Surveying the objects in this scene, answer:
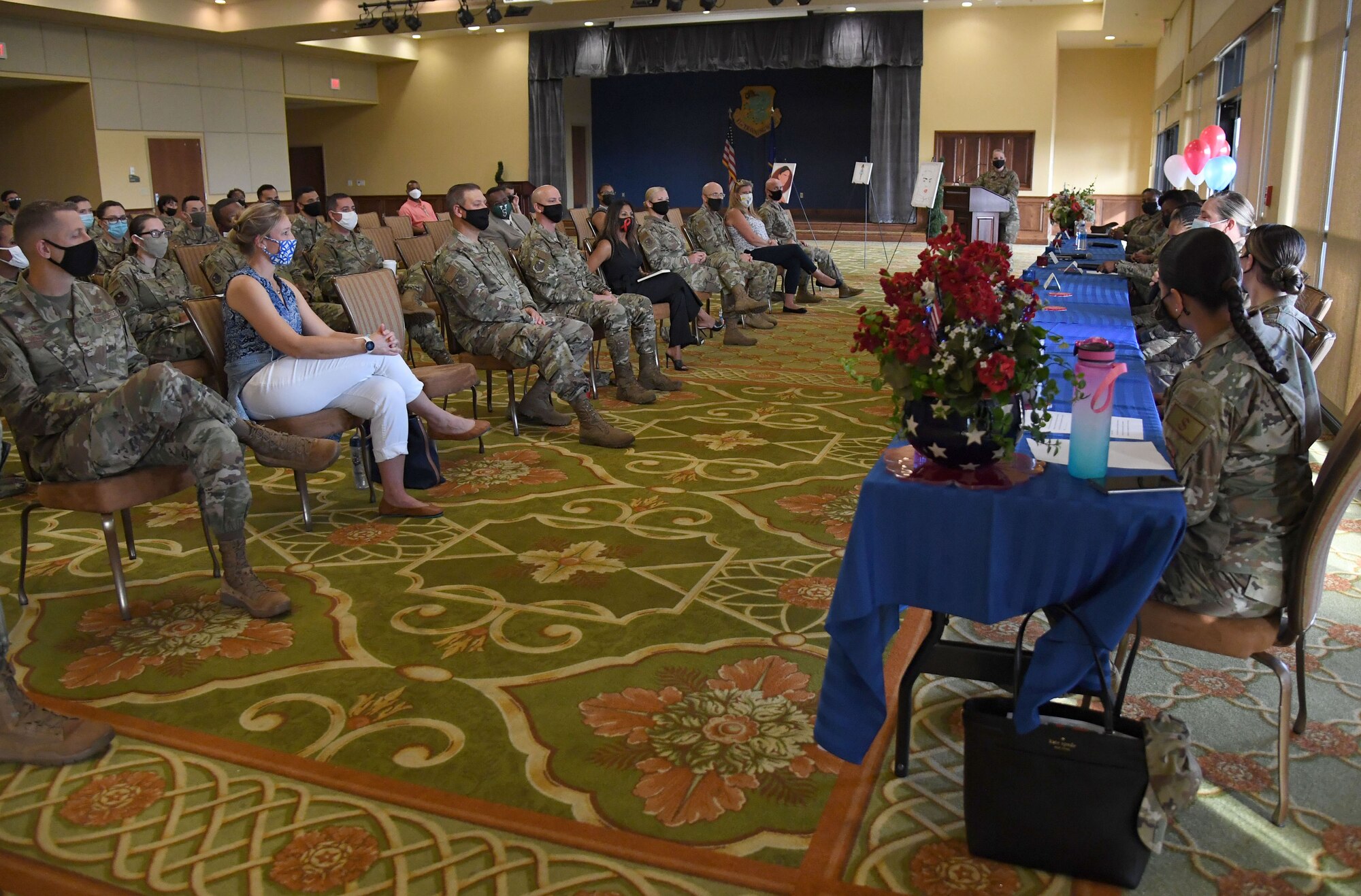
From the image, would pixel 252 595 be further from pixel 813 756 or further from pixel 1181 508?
pixel 1181 508

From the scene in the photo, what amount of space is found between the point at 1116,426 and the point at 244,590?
283cm

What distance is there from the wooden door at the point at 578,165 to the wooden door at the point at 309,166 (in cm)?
609

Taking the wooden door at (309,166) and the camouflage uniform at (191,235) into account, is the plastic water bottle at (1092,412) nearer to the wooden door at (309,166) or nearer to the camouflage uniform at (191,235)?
the camouflage uniform at (191,235)

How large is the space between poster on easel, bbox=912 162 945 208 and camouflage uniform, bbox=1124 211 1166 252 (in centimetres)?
487

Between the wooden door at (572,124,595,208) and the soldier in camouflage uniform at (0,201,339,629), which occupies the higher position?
the wooden door at (572,124,595,208)

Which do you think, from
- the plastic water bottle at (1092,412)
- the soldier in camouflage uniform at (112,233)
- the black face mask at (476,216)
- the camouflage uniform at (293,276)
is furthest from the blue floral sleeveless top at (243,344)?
the soldier in camouflage uniform at (112,233)

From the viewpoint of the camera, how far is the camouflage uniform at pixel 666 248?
8180 millimetres

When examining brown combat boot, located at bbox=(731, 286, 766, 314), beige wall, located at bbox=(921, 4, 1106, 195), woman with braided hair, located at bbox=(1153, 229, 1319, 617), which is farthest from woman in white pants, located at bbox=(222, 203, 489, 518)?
beige wall, located at bbox=(921, 4, 1106, 195)

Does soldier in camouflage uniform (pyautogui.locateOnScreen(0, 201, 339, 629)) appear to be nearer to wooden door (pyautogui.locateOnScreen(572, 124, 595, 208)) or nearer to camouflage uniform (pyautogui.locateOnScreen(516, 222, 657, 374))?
camouflage uniform (pyautogui.locateOnScreen(516, 222, 657, 374))

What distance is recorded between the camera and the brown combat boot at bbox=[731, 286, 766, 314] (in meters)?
9.11

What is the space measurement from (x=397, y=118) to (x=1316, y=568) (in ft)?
82.4

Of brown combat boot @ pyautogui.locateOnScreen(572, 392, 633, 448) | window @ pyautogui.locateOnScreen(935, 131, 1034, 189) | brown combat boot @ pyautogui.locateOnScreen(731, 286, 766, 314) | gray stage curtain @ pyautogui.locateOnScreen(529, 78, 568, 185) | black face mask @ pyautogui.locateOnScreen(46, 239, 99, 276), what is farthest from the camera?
gray stage curtain @ pyautogui.locateOnScreen(529, 78, 568, 185)

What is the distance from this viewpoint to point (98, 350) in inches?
146

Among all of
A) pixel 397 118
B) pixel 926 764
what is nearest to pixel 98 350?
pixel 926 764
